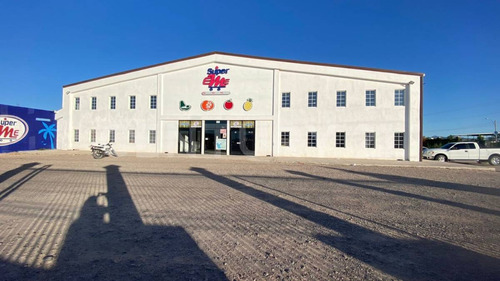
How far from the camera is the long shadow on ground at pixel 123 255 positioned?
312cm

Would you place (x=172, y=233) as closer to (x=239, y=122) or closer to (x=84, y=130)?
(x=239, y=122)

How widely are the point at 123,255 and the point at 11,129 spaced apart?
26576 millimetres

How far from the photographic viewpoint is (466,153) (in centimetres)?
1947

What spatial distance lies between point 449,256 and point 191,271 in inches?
138

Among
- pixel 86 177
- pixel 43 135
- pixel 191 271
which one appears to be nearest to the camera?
pixel 191 271

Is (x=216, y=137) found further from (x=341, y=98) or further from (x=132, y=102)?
(x=341, y=98)

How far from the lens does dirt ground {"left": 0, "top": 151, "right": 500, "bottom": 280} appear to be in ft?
10.8

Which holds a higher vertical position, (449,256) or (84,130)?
(84,130)

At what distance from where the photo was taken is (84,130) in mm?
26438

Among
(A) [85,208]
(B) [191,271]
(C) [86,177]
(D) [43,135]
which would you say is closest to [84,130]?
(D) [43,135]

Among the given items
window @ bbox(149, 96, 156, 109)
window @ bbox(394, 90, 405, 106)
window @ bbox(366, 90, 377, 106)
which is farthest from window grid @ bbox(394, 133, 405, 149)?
window @ bbox(149, 96, 156, 109)

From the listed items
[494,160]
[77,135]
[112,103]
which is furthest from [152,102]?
[494,160]

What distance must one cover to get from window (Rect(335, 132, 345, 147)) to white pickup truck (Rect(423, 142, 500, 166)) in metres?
6.75

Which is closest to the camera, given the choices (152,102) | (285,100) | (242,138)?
(285,100)
